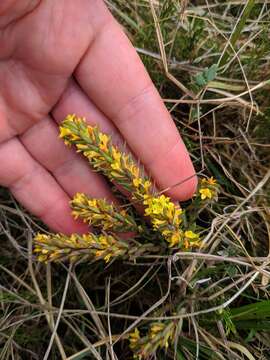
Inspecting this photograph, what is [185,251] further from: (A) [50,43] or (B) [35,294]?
(A) [50,43]

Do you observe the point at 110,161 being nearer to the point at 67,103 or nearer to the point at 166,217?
the point at 166,217

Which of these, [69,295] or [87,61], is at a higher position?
[87,61]

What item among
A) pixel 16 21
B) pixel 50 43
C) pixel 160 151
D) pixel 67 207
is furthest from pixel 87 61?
pixel 67 207

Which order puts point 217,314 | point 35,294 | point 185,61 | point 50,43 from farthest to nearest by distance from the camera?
point 185,61 → point 35,294 → point 50,43 → point 217,314

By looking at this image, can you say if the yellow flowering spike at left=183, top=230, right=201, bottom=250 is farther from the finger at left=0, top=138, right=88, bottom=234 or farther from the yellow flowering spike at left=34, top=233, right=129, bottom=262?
the finger at left=0, top=138, right=88, bottom=234

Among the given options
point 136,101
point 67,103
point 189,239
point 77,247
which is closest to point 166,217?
point 189,239

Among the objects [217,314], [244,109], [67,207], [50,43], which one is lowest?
[217,314]

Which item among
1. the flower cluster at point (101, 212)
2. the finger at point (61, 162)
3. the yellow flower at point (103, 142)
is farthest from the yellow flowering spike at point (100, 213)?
the finger at point (61, 162)

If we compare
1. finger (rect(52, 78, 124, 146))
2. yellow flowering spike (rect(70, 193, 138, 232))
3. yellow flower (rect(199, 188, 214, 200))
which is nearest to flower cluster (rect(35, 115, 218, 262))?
yellow flowering spike (rect(70, 193, 138, 232))
